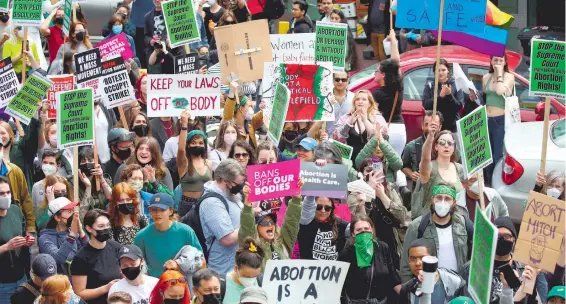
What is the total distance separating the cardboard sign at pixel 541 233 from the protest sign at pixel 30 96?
5.49 m

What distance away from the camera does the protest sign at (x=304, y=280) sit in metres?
11.3

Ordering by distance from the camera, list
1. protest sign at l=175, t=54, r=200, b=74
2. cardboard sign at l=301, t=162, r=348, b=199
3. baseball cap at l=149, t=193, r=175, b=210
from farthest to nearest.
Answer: protest sign at l=175, t=54, r=200, b=74 < cardboard sign at l=301, t=162, r=348, b=199 < baseball cap at l=149, t=193, r=175, b=210

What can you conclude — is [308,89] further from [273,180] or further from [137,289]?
[137,289]

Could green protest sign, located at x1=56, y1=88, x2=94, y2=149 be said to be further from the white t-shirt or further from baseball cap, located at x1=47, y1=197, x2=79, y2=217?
the white t-shirt

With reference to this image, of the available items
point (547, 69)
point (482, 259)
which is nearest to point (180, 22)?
point (547, 69)

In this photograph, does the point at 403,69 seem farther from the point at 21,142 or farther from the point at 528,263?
the point at 528,263

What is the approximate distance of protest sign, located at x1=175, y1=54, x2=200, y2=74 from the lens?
16.2 meters

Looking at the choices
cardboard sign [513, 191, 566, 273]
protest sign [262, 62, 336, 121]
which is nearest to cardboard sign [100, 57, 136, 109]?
protest sign [262, 62, 336, 121]

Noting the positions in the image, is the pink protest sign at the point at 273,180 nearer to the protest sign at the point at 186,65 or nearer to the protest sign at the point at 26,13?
the protest sign at the point at 186,65

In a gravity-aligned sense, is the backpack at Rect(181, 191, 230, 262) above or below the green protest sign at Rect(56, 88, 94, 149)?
below

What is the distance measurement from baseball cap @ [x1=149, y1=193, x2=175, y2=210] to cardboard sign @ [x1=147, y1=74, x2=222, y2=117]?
2766 mm

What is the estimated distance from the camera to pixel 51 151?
14172 mm

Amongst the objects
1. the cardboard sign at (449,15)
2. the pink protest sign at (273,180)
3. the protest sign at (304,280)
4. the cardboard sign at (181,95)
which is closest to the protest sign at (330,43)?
the cardboard sign at (449,15)

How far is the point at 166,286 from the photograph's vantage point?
11.2 meters
